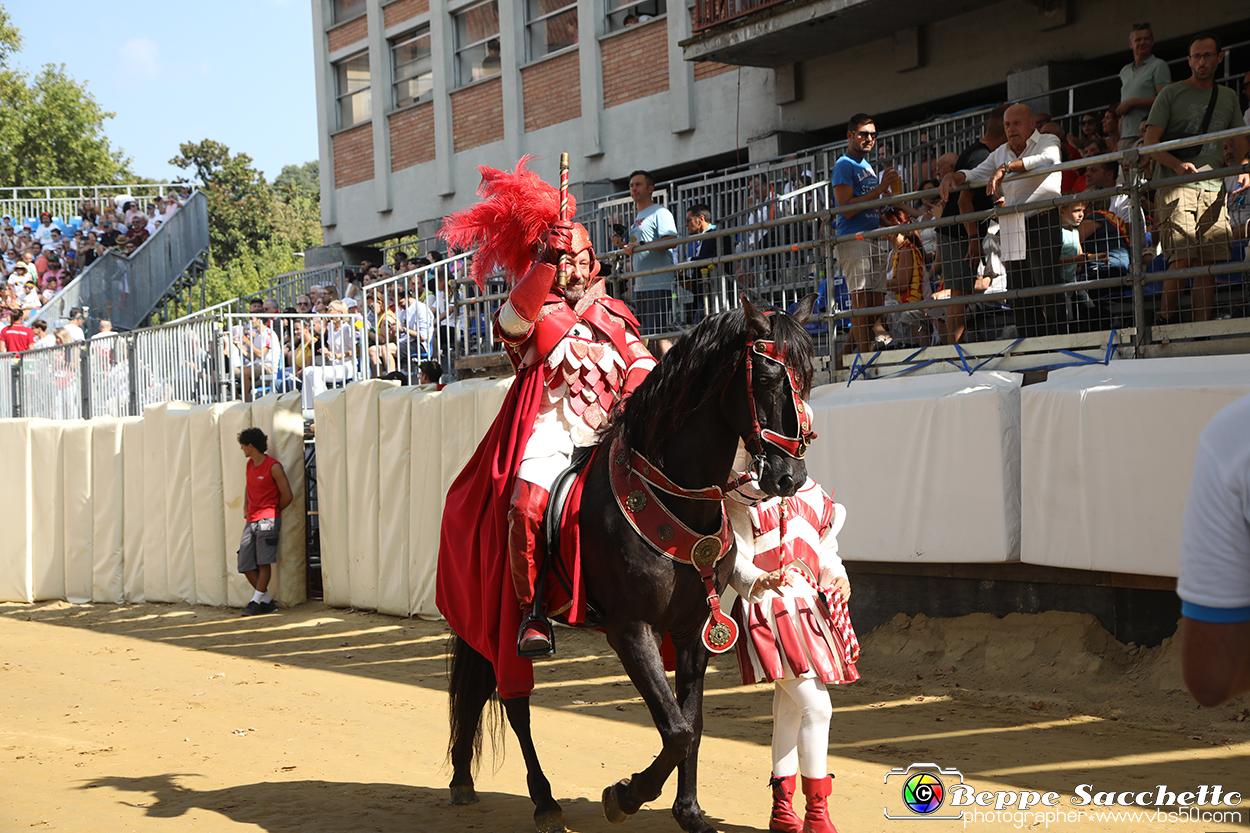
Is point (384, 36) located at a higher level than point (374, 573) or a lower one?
higher

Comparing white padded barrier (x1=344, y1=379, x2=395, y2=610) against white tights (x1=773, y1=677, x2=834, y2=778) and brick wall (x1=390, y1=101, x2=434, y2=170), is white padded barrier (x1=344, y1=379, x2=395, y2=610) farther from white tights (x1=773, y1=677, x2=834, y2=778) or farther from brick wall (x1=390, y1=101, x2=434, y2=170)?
brick wall (x1=390, y1=101, x2=434, y2=170)

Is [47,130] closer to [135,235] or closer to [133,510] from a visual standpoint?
[135,235]

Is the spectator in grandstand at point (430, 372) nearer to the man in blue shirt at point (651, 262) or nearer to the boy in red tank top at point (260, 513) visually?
the boy in red tank top at point (260, 513)

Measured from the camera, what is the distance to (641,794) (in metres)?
4.45

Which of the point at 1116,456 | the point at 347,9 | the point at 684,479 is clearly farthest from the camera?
the point at 347,9

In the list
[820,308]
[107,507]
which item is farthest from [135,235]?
[820,308]

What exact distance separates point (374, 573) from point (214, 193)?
4213 centimetres

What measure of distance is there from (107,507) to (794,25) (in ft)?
35.9

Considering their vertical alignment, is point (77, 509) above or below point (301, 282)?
below

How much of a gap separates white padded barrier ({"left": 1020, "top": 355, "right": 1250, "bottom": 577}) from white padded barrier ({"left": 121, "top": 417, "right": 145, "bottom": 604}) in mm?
11492

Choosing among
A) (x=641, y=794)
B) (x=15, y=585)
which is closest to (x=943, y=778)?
(x=641, y=794)

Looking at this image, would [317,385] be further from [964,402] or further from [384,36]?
[384,36]

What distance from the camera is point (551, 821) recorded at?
4.92 m

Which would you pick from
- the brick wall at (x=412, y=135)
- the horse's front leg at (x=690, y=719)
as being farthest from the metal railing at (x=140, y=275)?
the horse's front leg at (x=690, y=719)
